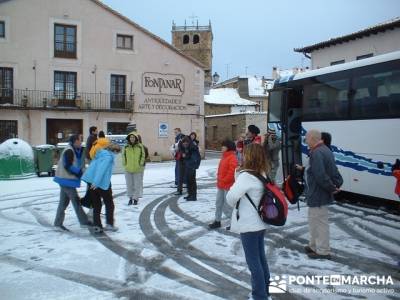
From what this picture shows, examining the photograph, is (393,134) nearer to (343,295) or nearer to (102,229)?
(343,295)

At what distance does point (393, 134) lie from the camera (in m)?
8.69

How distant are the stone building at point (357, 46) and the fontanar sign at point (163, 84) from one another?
794 centimetres

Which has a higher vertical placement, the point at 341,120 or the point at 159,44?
the point at 159,44

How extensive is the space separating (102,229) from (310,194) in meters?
3.59

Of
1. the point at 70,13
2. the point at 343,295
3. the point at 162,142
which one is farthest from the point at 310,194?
the point at 70,13

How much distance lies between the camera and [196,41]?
226 feet

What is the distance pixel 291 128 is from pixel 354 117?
2.41 m

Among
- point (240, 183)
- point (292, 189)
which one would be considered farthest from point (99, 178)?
point (240, 183)

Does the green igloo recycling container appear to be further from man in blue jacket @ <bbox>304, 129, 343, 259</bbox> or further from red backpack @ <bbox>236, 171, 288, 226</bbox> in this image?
red backpack @ <bbox>236, 171, 288, 226</bbox>

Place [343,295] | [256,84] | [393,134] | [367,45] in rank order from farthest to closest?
[256,84] < [367,45] < [393,134] < [343,295]

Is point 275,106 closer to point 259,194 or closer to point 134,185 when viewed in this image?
point 134,185

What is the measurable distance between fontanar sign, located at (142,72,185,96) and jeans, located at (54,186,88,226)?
67.3 feet

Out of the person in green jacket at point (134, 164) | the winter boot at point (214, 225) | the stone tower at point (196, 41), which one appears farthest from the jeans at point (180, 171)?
the stone tower at point (196, 41)

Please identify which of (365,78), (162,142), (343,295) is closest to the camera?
(343,295)
